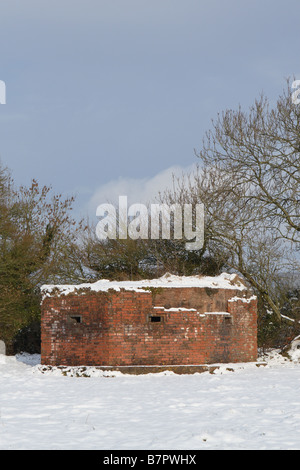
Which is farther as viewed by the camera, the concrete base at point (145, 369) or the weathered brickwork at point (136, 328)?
the weathered brickwork at point (136, 328)

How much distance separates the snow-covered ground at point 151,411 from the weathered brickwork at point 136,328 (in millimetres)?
574

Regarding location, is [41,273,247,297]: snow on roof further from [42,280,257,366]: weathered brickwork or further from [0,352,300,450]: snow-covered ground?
[0,352,300,450]: snow-covered ground

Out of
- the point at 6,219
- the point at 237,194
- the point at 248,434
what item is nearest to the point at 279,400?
the point at 248,434

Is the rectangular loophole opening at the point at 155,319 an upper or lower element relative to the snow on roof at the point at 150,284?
lower

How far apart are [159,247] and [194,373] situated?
897 centimetres

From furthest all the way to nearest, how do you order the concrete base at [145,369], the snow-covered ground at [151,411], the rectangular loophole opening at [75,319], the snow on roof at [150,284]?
the rectangular loophole opening at [75,319] < the snow on roof at [150,284] < the concrete base at [145,369] < the snow-covered ground at [151,411]

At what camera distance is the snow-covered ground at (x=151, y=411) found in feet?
22.2

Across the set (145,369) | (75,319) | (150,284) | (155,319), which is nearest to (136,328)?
(155,319)

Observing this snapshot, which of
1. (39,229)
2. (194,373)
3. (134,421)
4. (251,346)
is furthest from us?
(39,229)

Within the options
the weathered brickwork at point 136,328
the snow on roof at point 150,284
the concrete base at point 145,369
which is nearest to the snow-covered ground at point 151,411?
the concrete base at point 145,369

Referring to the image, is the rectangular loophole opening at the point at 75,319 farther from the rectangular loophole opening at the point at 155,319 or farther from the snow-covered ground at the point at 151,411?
the rectangular loophole opening at the point at 155,319

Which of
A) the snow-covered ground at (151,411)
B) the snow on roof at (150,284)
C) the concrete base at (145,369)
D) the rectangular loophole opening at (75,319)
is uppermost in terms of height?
the snow on roof at (150,284)

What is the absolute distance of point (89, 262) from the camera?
24062 mm

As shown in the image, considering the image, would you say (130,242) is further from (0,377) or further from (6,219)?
(0,377)
